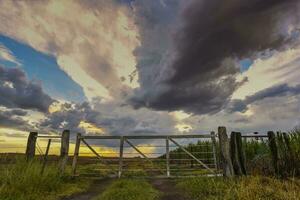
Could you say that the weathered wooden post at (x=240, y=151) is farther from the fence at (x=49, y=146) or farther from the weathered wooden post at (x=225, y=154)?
the fence at (x=49, y=146)

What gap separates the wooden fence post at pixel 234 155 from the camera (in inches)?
530

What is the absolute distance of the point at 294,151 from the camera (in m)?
12.9

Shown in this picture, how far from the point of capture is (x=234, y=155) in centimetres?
1372

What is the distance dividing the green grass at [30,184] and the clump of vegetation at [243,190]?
4.77m

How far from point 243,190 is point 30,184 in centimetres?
715

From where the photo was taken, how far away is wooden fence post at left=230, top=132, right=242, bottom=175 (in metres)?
13.5

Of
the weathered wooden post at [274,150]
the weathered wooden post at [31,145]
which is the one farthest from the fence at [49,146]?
the weathered wooden post at [274,150]

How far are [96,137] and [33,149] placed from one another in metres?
3.09

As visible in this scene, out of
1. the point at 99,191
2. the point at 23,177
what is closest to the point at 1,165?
the point at 23,177

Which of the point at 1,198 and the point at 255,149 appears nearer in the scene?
the point at 1,198

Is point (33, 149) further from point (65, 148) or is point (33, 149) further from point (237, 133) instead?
point (237, 133)

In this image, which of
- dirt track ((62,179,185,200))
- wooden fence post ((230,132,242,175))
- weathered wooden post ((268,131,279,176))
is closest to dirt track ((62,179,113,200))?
dirt track ((62,179,185,200))

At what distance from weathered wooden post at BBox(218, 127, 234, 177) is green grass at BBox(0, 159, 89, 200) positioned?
6.60 meters

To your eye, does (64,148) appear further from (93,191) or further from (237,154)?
(237,154)
